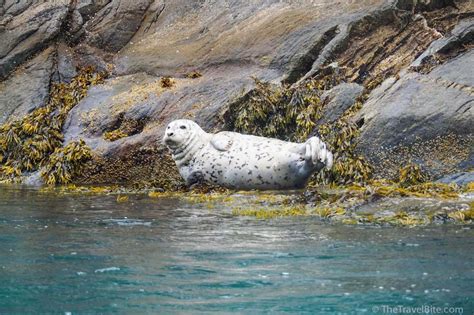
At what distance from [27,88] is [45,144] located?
243 centimetres

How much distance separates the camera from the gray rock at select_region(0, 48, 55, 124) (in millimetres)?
14945

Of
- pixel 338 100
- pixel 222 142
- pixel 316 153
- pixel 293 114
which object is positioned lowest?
pixel 293 114

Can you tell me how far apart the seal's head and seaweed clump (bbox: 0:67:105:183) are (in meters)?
2.08

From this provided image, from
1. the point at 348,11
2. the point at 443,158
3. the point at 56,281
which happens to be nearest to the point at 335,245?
the point at 56,281

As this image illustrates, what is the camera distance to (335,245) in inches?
225

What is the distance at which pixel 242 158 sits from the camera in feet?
34.4

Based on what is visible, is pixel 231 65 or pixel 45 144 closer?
pixel 45 144

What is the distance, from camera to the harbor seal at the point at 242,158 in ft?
32.7

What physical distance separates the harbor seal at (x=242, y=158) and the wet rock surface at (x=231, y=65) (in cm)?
113

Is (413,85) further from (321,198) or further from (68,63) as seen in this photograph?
(68,63)

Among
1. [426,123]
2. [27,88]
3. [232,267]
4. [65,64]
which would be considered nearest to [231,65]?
[65,64]

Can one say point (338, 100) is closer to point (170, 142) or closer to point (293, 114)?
point (293, 114)

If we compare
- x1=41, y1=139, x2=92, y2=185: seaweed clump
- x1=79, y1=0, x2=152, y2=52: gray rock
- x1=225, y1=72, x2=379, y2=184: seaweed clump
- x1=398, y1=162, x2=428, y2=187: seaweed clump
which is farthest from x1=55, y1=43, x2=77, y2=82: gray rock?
x1=398, y1=162, x2=428, y2=187: seaweed clump

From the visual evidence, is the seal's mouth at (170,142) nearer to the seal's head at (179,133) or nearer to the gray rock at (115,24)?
the seal's head at (179,133)
